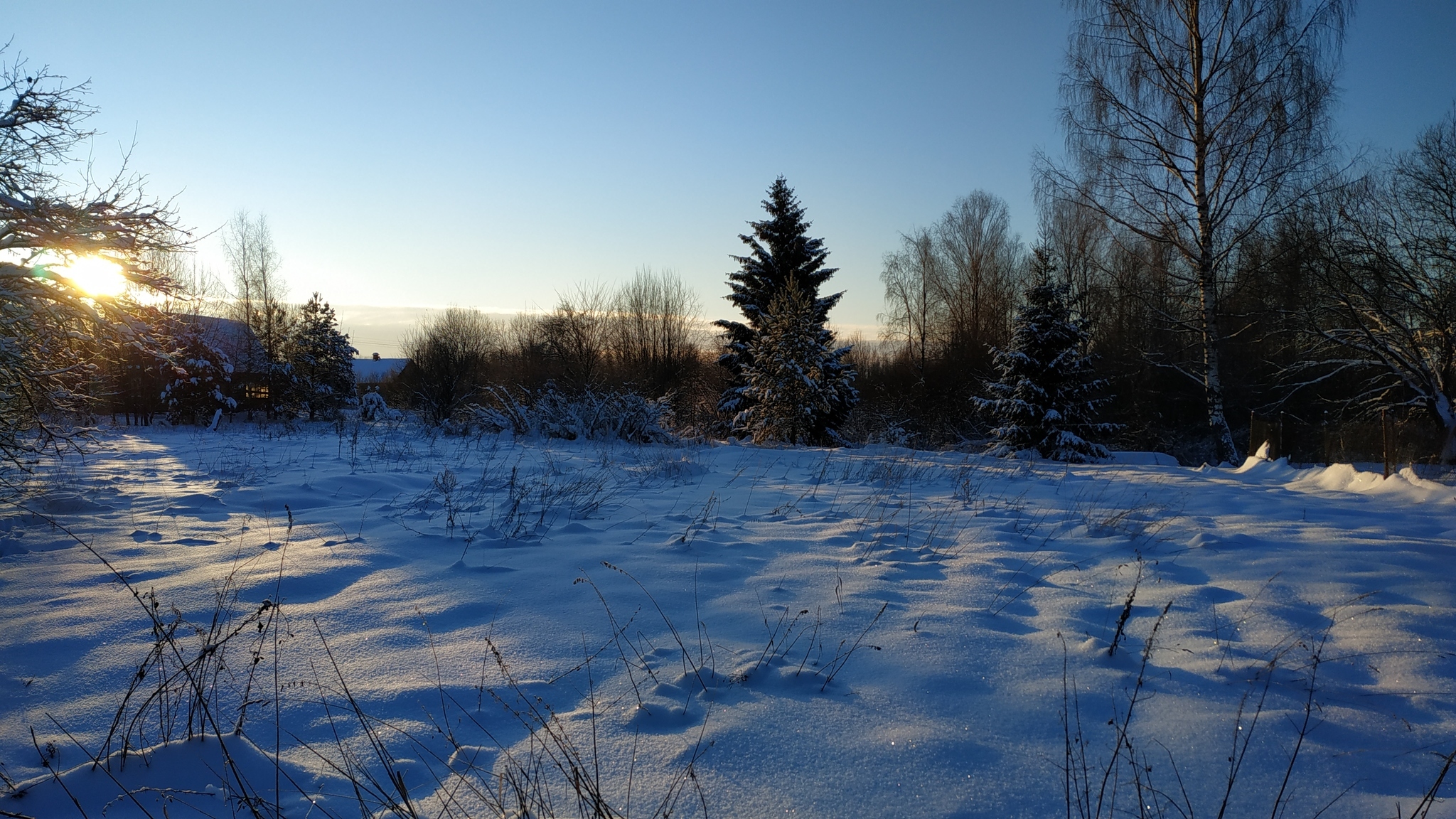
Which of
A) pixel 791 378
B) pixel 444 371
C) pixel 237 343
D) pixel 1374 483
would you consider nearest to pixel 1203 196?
pixel 1374 483

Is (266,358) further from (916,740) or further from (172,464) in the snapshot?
(916,740)

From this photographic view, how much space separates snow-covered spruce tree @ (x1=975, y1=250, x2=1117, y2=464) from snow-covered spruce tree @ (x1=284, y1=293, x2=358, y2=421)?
827 inches

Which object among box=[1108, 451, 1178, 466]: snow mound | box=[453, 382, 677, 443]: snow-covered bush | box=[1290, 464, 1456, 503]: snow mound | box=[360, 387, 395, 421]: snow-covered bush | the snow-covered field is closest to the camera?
the snow-covered field

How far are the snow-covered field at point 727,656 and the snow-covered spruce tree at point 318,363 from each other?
20.2 metres

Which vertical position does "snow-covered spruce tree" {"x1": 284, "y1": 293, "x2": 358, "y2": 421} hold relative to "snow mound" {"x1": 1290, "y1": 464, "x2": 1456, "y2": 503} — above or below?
above

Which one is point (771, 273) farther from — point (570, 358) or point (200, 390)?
point (200, 390)

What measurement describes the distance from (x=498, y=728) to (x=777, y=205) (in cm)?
2161

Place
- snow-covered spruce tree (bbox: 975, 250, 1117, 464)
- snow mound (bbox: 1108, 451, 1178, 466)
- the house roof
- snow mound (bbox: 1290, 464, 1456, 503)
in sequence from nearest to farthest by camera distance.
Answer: snow mound (bbox: 1290, 464, 1456, 503)
snow mound (bbox: 1108, 451, 1178, 466)
snow-covered spruce tree (bbox: 975, 250, 1117, 464)
the house roof

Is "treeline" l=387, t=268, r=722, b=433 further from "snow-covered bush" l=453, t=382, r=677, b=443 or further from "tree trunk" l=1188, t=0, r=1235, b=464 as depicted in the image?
"tree trunk" l=1188, t=0, r=1235, b=464

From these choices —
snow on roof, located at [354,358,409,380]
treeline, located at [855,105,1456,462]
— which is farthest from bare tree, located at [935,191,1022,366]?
snow on roof, located at [354,358,409,380]

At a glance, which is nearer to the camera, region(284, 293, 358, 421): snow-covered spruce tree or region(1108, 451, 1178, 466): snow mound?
region(1108, 451, 1178, 466): snow mound

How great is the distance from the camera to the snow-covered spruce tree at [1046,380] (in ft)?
49.7

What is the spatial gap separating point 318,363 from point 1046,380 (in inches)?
984

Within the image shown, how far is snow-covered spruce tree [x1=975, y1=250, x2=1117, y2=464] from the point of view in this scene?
49.7ft
